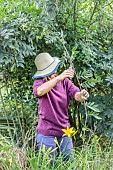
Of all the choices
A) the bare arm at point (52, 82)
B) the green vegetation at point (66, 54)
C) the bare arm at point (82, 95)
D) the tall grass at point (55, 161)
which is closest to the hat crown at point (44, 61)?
the green vegetation at point (66, 54)

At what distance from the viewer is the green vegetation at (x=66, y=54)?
2.48 m

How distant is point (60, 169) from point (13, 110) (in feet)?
5.40

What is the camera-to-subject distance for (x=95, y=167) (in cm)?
233

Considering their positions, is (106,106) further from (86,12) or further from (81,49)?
(86,12)

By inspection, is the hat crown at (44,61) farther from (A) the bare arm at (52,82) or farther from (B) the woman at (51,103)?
(A) the bare arm at (52,82)

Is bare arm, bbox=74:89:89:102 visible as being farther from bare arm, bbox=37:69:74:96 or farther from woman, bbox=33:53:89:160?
bare arm, bbox=37:69:74:96

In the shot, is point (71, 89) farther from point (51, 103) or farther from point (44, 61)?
point (44, 61)

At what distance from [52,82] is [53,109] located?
270 mm

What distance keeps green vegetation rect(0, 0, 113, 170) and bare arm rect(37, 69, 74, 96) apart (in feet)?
0.42

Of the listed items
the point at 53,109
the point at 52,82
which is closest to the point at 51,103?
the point at 53,109

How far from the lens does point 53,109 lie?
2619 millimetres

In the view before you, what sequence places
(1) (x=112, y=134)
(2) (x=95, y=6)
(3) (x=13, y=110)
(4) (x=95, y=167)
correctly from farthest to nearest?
(3) (x=13, y=110) < (1) (x=112, y=134) < (2) (x=95, y=6) < (4) (x=95, y=167)

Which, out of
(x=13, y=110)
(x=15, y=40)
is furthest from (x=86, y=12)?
(x=13, y=110)

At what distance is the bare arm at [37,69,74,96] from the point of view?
2461 mm
